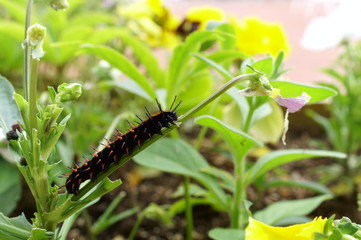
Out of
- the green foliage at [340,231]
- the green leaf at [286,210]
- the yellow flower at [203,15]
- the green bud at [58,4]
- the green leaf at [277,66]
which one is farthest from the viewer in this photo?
the yellow flower at [203,15]

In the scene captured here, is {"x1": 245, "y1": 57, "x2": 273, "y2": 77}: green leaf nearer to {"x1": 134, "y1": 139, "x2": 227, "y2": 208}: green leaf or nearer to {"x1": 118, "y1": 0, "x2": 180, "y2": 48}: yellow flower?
{"x1": 134, "y1": 139, "x2": 227, "y2": 208}: green leaf

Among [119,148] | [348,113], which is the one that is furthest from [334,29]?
[119,148]

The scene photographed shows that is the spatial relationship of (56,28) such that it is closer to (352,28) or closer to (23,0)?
(23,0)

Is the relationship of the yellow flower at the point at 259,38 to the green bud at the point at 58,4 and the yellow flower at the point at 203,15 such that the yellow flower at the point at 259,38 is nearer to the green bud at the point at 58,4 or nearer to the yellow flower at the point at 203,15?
the yellow flower at the point at 203,15

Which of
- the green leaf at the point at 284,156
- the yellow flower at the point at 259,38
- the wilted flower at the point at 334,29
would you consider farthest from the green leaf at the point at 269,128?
the wilted flower at the point at 334,29

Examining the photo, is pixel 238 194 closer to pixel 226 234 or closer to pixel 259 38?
pixel 226 234

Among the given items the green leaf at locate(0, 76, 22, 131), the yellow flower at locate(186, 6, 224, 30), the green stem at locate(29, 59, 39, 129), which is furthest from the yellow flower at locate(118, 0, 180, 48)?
the green stem at locate(29, 59, 39, 129)

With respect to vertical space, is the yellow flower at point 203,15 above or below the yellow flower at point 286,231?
above
